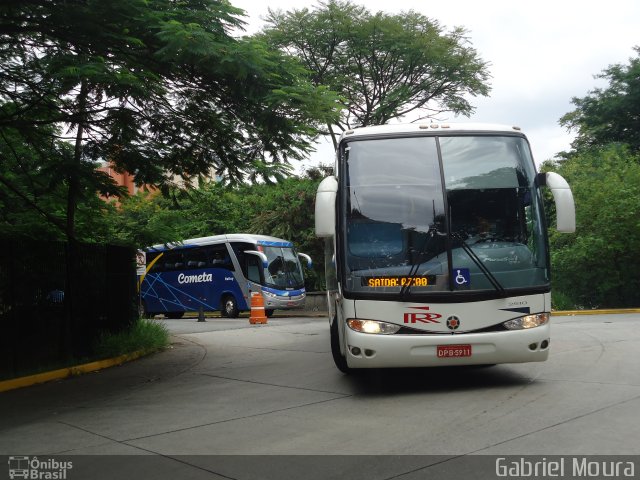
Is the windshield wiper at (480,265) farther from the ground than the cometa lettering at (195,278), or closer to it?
farther from the ground

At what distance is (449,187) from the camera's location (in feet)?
25.6

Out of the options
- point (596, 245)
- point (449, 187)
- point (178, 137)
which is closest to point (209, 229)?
point (596, 245)

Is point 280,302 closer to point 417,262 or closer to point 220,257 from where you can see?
point 220,257

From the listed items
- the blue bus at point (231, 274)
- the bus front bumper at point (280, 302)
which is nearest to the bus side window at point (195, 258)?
the blue bus at point (231, 274)

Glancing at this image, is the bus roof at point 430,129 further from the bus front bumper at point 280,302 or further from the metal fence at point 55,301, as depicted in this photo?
the bus front bumper at point 280,302

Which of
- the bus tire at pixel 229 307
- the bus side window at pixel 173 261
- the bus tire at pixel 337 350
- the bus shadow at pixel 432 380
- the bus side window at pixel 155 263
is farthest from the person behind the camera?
the bus side window at pixel 155 263

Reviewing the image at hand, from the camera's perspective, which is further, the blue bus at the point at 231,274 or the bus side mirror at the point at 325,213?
the blue bus at the point at 231,274

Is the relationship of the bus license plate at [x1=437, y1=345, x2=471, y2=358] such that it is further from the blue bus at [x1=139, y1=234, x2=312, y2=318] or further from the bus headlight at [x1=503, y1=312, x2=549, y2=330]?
the blue bus at [x1=139, y1=234, x2=312, y2=318]

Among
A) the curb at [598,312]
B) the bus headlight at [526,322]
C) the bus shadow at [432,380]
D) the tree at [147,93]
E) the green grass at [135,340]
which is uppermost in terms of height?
the tree at [147,93]

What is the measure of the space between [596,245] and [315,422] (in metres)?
18.9

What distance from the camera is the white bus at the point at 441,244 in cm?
740

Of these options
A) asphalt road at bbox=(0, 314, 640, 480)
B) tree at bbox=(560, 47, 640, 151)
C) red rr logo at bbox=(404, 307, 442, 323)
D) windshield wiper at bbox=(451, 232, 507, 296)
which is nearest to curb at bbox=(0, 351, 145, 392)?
asphalt road at bbox=(0, 314, 640, 480)

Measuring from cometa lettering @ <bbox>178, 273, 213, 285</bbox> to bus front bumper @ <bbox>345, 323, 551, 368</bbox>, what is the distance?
21.9 m

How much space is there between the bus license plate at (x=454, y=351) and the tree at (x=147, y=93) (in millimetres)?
4209
